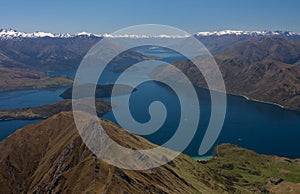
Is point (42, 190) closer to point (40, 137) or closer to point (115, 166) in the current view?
point (115, 166)

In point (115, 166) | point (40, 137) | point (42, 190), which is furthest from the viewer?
point (40, 137)

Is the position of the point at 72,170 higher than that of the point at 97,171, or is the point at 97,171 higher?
the point at 97,171

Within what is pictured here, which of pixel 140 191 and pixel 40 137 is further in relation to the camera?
pixel 40 137

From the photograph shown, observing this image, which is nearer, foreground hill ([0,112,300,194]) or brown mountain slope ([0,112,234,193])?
brown mountain slope ([0,112,234,193])

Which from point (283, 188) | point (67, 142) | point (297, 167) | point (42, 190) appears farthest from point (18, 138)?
point (297, 167)

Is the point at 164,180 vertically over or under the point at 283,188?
over

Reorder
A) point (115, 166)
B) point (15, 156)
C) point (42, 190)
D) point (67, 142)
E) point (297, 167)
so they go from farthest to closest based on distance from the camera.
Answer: point (297, 167), point (15, 156), point (67, 142), point (42, 190), point (115, 166)

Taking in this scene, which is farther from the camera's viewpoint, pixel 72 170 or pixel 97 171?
pixel 72 170

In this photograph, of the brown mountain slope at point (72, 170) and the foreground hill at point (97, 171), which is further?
the foreground hill at point (97, 171)
